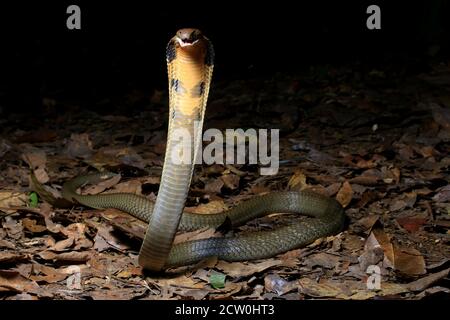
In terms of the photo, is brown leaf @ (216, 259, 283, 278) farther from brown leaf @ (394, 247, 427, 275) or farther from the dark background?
the dark background

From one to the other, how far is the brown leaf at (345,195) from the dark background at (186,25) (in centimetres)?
599

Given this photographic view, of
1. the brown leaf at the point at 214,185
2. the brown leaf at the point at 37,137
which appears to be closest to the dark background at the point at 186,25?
the brown leaf at the point at 37,137

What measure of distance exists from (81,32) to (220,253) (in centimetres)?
1045

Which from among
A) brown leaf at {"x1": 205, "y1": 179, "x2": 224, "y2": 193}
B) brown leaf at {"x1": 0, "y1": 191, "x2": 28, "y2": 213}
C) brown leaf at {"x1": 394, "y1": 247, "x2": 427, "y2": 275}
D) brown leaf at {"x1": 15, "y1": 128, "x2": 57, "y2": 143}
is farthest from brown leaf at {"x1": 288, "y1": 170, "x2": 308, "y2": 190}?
brown leaf at {"x1": 15, "y1": 128, "x2": 57, "y2": 143}

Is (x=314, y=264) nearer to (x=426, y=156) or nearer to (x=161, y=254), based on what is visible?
(x=161, y=254)

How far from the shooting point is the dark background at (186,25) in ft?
39.1

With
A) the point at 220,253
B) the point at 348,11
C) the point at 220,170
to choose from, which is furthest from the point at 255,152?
the point at 348,11

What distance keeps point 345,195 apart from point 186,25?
9172 mm

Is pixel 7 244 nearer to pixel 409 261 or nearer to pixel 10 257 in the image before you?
pixel 10 257

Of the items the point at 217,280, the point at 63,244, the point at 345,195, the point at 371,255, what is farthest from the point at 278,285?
the point at 345,195

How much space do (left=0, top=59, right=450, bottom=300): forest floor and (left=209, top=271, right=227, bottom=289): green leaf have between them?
14mm

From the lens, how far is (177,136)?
12.4 ft

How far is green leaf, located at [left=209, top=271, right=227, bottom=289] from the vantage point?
3979mm

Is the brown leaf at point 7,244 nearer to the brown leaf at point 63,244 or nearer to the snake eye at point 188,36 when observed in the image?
the brown leaf at point 63,244
